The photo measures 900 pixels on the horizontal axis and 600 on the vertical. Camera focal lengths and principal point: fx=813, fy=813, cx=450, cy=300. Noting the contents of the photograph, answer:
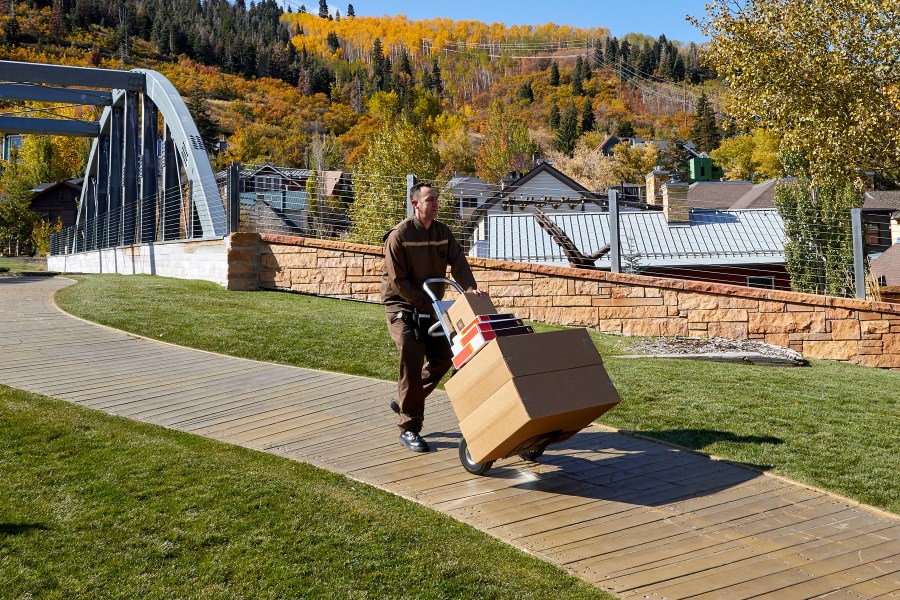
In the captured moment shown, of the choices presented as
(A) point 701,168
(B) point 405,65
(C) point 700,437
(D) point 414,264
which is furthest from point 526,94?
(D) point 414,264

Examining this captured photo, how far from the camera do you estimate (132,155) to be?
2630 centimetres

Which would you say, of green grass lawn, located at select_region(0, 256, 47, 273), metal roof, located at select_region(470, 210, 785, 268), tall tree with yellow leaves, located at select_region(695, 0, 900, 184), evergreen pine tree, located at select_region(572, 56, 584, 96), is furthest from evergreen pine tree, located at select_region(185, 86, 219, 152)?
evergreen pine tree, located at select_region(572, 56, 584, 96)

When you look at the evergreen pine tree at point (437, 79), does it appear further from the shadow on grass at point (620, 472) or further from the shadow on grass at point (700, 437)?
the shadow on grass at point (620, 472)

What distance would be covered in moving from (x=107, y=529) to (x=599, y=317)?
360 inches

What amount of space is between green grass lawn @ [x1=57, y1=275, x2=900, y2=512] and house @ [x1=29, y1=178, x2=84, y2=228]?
60716 mm

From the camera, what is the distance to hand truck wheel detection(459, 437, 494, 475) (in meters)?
5.26

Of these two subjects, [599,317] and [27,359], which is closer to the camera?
[27,359]

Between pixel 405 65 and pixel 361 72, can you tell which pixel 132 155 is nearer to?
pixel 361 72

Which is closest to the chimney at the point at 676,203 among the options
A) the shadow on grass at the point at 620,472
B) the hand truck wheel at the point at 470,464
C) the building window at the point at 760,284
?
the building window at the point at 760,284

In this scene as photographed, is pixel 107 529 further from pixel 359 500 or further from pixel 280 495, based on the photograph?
pixel 359 500

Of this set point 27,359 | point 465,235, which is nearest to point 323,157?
point 465,235

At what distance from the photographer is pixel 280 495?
455 centimetres

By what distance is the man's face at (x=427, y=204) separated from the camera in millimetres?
5602

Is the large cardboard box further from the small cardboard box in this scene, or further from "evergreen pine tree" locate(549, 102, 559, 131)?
"evergreen pine tree" locate(549, 102, 559, 131)
